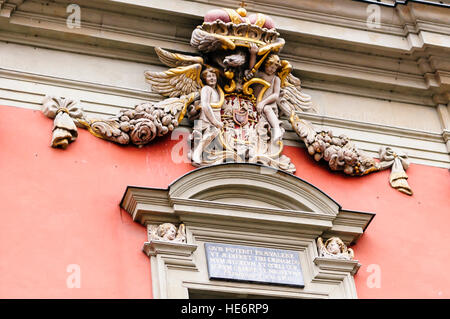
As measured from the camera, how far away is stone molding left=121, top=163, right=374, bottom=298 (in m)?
8.66

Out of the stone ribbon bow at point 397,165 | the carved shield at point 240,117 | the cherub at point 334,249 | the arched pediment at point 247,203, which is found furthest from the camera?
the stone ribbon bow at point 397,165

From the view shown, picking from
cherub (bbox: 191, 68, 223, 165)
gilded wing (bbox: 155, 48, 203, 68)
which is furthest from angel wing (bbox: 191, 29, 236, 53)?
cherub (bbox: 191, 68, 223, 165)

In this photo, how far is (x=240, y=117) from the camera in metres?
Answer: 9.93

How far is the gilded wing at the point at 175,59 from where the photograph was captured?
1003 cm

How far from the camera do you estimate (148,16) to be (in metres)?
10.3

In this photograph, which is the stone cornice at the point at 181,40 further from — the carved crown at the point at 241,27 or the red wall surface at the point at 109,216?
the red wall surface at the point at 109,216

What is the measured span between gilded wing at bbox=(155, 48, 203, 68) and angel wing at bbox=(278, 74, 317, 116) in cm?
95

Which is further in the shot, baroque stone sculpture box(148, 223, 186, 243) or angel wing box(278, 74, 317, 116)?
angel wing box(278, 74, 317, 116)

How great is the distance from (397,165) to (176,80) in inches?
95.3

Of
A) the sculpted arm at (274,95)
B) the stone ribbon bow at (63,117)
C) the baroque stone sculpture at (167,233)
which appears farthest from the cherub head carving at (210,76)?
the baroque stone sculpture at (167,233)

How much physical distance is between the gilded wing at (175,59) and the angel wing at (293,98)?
0.95 m

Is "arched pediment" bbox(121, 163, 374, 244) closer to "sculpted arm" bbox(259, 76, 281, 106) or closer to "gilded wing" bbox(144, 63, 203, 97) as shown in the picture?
"sculpted arm" bbox(259, 76, 281, 106)

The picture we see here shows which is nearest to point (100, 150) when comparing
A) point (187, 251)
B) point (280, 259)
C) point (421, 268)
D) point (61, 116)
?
point (61, 116)
